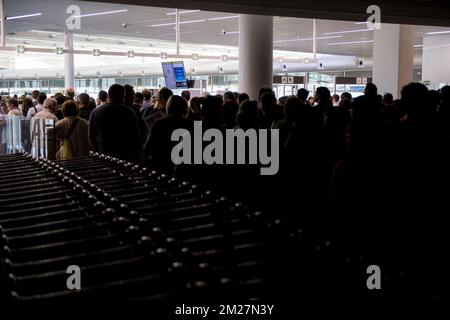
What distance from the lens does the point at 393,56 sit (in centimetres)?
1497

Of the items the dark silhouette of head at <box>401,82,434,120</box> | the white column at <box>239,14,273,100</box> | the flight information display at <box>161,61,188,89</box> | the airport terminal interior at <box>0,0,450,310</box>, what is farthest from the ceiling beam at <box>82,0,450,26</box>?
the dark silhouette of head at <box>401,82,434,120</box>

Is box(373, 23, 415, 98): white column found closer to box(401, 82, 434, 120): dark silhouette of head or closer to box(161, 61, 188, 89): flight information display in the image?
box(161, 61, 188, 89): flight information display

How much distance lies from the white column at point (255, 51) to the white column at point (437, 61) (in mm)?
11507

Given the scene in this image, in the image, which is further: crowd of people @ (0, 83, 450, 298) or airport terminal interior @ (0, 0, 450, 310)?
crowd of people @ (0, 83, 450, 298)

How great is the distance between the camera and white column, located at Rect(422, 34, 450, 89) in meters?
22.5

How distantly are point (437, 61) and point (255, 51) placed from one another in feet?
41.6

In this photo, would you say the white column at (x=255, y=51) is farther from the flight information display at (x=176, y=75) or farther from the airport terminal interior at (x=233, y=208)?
the airport terminal interior at (x=233, y=208)

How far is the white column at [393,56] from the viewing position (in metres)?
14.9

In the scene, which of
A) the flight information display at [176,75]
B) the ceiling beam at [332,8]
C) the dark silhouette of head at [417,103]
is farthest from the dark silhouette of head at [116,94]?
the flight information display at [176,75]

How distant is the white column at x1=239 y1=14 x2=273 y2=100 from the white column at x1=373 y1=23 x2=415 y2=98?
381cm

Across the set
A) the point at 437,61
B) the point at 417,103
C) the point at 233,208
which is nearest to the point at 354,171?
the point at 417,103

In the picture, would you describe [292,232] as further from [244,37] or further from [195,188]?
[244,37]

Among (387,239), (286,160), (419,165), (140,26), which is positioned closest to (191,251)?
(387,239)
